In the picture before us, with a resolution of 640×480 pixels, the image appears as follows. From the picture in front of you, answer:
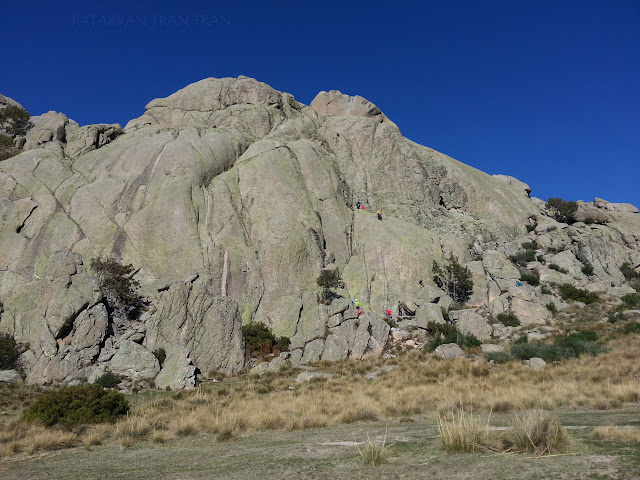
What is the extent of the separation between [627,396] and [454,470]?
1289cm

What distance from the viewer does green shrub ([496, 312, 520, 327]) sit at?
38.0m

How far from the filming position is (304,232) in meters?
46.4

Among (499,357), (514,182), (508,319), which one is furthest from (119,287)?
(514,182)

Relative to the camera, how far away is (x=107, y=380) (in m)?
26.2

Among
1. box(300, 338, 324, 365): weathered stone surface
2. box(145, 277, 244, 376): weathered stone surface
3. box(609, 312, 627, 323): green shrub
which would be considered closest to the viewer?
box(145, 277, 244, 376): weathered stone surface

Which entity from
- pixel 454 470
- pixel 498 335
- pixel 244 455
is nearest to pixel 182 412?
pixel 244 455

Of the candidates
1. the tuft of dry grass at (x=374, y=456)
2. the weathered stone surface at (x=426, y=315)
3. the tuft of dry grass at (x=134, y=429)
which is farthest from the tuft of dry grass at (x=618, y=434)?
the weathered stone surface at (x=426, y=315)

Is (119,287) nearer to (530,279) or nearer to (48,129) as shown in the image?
(48,129)

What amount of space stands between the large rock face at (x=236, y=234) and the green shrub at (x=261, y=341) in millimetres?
1336

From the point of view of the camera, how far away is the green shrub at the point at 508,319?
3797cm

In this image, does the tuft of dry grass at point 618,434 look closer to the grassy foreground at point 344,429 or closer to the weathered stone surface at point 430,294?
the grassy foreground at point 344,429

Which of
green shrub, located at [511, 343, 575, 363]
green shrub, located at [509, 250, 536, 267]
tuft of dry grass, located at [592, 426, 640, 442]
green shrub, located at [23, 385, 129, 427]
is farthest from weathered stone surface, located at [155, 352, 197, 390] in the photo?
green shrub, located at [509, 250, 536, 267]

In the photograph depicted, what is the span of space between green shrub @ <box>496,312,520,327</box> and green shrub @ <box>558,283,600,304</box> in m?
10.5

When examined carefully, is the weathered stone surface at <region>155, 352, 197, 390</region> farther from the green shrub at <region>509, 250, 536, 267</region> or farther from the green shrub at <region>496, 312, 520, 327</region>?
the green shrub at <region>509, 250, 536, 267</region>
